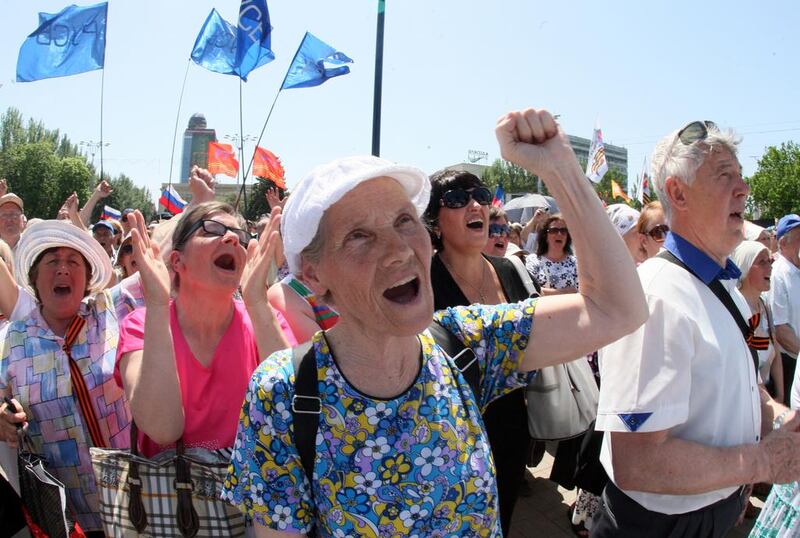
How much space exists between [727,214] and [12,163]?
53.4m

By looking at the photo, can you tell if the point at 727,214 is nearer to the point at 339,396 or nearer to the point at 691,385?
the point at 691,385

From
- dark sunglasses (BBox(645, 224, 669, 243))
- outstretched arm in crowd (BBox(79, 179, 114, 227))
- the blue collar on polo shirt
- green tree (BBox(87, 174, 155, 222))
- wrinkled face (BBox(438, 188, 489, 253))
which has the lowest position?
the blue collar on polo shirt

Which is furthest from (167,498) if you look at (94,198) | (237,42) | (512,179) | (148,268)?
(512,179)

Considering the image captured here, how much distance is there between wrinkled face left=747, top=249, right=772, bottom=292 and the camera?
4.27 m

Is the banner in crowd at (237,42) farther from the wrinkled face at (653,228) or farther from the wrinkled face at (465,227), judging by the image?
the wrinkled face at (465,227)

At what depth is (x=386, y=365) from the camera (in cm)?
142

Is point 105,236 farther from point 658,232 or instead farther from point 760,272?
point 760,272

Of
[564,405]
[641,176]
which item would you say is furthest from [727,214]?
[641,176]

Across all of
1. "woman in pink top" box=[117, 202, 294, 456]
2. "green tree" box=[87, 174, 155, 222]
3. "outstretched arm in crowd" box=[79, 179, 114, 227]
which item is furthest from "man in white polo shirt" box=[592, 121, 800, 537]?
"green tree" box=[87, 174, 155, 222]

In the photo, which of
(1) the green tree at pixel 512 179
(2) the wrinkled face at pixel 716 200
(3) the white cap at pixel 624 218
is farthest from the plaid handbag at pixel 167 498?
(1) the green tree at pixel 512 179

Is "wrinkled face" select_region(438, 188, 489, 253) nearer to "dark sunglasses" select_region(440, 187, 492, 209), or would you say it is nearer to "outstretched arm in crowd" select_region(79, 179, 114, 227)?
"dark sunglasses" select_region(440, 187, 492, 209)

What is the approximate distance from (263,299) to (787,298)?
481 centimetres

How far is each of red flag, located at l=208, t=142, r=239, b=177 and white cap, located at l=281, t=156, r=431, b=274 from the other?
41.1 ft

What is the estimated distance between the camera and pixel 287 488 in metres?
1.29
